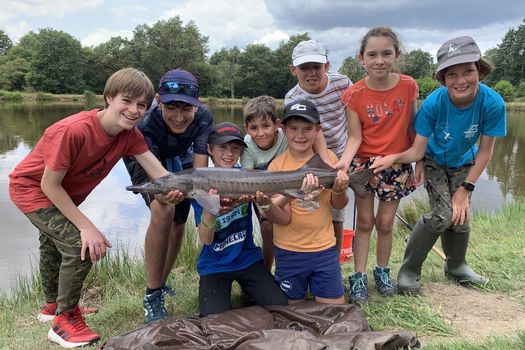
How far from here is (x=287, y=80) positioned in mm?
75688

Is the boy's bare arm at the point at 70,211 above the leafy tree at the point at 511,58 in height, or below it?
below

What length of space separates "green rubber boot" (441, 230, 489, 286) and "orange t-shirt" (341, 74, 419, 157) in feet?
4.14

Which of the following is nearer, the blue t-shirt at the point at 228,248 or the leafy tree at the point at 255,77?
the blue t-shirt at the point at 228,248

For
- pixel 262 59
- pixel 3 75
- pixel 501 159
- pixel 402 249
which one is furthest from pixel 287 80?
pixel 402 249

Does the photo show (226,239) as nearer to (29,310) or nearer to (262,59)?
(29,310)

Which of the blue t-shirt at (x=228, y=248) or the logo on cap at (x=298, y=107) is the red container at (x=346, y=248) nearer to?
the blue t-shirt at (x=228, y=248)

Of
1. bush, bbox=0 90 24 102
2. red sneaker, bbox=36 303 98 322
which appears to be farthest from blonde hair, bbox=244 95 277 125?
bush, bbox=0 90 24 102

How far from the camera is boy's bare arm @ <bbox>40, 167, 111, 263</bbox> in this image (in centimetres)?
371

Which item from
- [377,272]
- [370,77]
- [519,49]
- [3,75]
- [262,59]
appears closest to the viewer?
[370,77]

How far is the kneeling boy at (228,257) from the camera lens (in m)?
4.19

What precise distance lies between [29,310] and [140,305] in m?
1.44

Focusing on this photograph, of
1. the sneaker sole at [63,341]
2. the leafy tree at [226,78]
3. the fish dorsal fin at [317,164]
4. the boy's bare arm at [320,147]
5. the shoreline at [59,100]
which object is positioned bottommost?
the sneaker sole at [63,341]

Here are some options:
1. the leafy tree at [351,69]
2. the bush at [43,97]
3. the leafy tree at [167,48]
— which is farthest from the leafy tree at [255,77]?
the bush at [43,97]

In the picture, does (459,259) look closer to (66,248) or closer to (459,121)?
(459,121)
